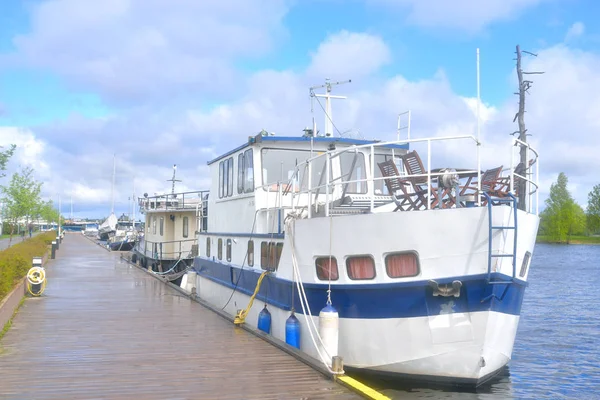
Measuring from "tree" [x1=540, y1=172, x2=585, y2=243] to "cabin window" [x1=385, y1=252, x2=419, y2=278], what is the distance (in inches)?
→ 3004

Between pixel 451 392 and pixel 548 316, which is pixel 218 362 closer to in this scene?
pixel 451 392

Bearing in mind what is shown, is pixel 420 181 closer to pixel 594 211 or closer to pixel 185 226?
pixel 185 226

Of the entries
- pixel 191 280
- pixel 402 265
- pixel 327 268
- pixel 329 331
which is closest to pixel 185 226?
pixel 191 280

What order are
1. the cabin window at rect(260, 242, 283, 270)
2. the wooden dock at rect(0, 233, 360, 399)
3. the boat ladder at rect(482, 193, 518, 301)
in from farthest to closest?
the cabin window at rect(260, 242, 283, 270) < the boat ladder at rect(482, 193, 518, 301) < the wooden dock at rect(0, 233, 360, 399)

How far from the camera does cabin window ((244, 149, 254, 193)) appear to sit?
12.9 meters

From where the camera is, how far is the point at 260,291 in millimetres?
12359

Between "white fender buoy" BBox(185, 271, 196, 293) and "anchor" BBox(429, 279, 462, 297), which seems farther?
"white fender buoy" BBox(185, 271, 196, 293)

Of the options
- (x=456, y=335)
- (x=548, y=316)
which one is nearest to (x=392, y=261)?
(x=456, y=335)

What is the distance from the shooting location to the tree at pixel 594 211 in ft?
290

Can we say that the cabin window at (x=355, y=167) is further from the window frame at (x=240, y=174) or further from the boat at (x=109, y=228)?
the boat at (x=109, y=228)

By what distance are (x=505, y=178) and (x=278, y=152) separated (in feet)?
16.7

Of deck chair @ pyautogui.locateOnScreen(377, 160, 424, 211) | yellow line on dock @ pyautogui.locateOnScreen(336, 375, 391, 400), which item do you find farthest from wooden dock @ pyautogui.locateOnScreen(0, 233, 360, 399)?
deck chair @ pyautogui.locateOnScreen(377, 160, 424, 211)

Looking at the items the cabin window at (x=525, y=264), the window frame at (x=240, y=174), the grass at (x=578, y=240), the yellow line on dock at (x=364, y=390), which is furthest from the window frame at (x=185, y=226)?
the grass at (x=578, y=240)

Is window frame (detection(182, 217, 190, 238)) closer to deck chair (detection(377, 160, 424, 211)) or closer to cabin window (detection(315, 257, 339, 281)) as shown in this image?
deck chair (detection(377, 160, 424, 211))
